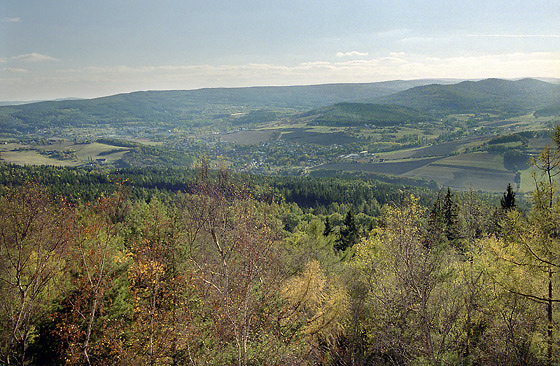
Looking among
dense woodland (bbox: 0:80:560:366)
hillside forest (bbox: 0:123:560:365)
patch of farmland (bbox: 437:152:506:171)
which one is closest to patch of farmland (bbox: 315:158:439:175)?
patch of farmland (bbox: 437:152:506:171)

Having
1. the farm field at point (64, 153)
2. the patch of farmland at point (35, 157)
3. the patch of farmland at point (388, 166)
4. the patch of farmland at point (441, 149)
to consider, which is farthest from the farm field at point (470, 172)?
the patch of farmland at point (35, 157)

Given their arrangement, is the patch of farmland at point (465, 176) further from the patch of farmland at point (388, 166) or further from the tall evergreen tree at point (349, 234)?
the tall evergreen tree at point (349, 234)

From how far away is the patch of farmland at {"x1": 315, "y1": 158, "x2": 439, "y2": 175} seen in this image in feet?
449

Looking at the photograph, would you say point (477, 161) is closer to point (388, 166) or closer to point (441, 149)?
point (388, 166)

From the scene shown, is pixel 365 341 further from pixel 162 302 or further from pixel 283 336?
pixel 162 302

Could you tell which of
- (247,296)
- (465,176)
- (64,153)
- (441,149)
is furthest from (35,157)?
(441,149)

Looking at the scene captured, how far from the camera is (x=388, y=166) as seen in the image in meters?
145

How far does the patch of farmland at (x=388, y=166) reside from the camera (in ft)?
449

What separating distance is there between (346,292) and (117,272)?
12143mm

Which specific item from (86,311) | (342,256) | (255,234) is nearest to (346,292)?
(255,234)

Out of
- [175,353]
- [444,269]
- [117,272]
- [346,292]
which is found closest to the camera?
[175,353]

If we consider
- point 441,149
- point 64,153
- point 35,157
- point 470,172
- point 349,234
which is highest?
point 64,153

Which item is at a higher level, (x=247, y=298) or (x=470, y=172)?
(x=247, y=298)

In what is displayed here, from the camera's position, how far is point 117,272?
15.9 meters
